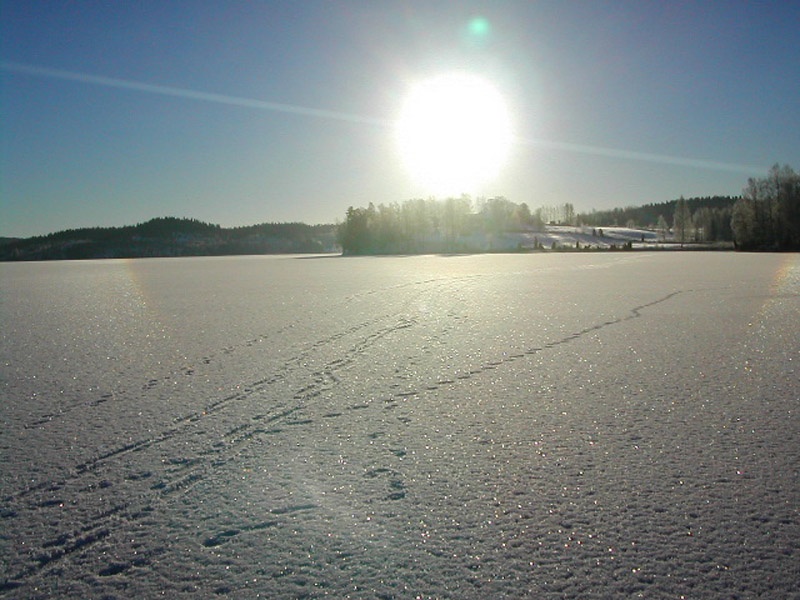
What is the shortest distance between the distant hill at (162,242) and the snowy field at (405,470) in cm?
11130

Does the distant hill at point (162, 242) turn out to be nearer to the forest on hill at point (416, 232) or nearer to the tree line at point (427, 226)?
the forest on hill at point (416, 232)

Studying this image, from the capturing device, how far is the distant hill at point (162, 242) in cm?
12144

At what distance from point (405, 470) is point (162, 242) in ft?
488

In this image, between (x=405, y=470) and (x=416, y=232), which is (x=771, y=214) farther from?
(x=405, y=470)

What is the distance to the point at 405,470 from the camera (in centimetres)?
336

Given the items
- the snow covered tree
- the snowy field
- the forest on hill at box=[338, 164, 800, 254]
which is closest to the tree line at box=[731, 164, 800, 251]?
the forest on hill at box=[338, 164, 800, 254]

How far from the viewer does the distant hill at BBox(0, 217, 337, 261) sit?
398 ft

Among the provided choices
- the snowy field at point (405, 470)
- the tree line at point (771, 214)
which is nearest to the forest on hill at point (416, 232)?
the tree line at point (771, 214)

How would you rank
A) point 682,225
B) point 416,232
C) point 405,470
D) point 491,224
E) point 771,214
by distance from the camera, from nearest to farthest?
point 405,470, point 771,214, point 416,232, point 491,224, point 682,225

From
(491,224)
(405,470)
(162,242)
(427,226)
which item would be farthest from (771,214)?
(162,242)

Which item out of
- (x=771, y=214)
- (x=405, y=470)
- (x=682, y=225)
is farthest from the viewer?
(x=682, y=225)

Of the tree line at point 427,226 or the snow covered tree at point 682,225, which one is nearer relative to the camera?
the tree line at point 427,226

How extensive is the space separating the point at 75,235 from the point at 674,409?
157576 millimetres

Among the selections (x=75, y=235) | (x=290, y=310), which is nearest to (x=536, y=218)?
(x=75, y=235)
